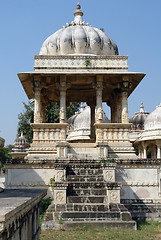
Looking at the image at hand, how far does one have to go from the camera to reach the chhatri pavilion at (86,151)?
29.8 feet

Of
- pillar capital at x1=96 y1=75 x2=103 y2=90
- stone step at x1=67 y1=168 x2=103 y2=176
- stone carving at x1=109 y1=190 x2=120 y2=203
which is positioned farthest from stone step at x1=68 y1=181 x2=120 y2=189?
pillar capital at x1=96 y1=75 x2=103 y2=90

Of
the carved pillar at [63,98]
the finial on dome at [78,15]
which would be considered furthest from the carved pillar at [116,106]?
the finial on dome at [78,15]

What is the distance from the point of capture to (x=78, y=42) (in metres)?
15.4

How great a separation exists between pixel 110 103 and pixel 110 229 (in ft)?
37.0

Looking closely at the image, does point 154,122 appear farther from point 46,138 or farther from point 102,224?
point 102,224

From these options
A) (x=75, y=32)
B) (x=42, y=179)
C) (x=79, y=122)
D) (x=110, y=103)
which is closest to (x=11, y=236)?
(x=42, y=179)

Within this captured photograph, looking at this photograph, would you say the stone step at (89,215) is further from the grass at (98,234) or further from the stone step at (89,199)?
the stone step at (89,199)

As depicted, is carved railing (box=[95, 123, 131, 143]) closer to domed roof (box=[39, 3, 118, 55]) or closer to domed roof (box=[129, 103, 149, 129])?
domed roof (box=[39, 3, 118, 55])

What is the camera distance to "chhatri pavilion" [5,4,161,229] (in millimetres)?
9070

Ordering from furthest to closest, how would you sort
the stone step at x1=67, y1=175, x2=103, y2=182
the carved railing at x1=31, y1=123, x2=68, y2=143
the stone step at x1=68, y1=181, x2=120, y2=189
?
the carved railing at x1=31, y1=123, x2=68, y2=143 < the stone step at x1=67, y1=175, x2=103, y2=182 < the stone step at x1=68, y1=181, x2=120, y2=189

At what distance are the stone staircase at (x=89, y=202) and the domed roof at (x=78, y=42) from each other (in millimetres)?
6478

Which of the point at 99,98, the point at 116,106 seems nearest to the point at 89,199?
the point at 99,98

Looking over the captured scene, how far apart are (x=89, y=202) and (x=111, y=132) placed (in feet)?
16.7

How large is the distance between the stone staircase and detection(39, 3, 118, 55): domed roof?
648cm
